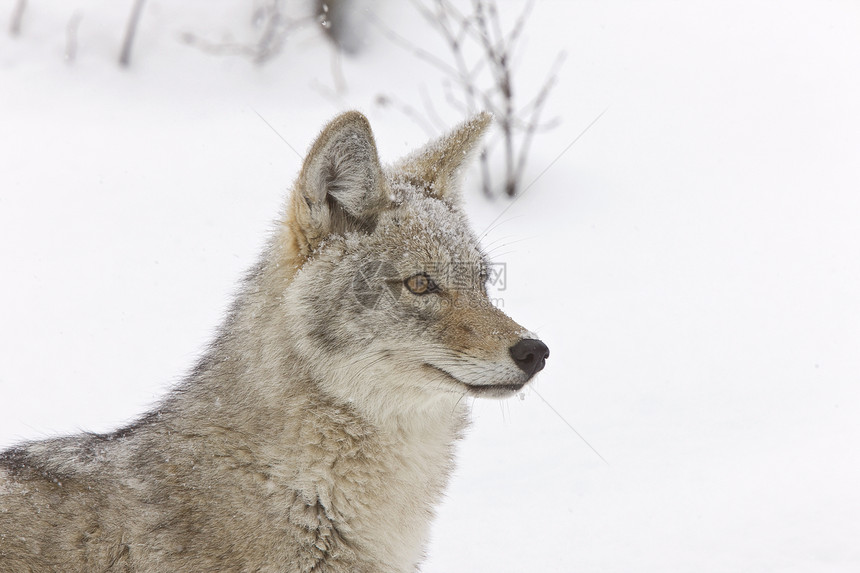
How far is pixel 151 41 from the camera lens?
39.5ft

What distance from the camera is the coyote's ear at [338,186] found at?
331 cm

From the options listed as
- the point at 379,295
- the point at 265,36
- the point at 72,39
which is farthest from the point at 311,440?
the point at 72,39

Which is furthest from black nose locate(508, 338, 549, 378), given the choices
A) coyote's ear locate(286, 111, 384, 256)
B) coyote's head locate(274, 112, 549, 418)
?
coyote's ear locate(286, 111, 384, 256)

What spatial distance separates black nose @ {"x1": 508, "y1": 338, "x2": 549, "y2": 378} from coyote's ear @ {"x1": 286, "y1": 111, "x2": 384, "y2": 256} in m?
0.87

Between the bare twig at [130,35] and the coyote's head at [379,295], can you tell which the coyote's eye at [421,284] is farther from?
the bare twig at [130,35]

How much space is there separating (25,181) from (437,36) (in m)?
6.51

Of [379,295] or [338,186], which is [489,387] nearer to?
[379,295]

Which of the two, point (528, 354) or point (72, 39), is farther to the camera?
point (72, 39)

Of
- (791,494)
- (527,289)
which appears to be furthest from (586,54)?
(791,494)

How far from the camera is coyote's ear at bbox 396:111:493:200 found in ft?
13.2

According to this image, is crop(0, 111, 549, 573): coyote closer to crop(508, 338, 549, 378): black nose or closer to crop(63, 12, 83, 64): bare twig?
crop(508, 338, 549, 378): black nose

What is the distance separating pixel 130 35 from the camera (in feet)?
37.4

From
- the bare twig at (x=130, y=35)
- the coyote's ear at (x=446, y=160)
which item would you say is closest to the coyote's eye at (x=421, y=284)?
the coyote's ear at (x=446, y=160)

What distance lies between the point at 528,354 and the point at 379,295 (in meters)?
0.68
